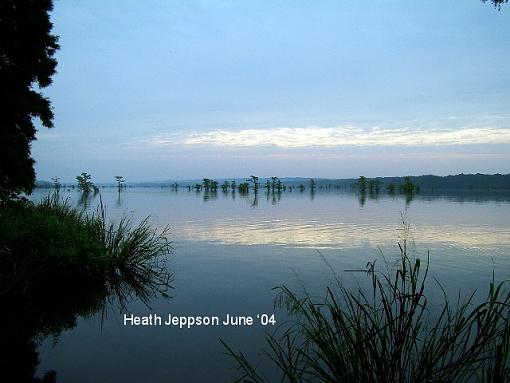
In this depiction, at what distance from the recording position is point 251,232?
64.5ft

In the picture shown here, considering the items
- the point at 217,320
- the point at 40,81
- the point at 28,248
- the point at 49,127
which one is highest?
the point at 40,81

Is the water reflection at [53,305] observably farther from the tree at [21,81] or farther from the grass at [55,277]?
the tree at [21,81]

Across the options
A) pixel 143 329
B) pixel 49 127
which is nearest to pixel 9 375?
pixel 143 329

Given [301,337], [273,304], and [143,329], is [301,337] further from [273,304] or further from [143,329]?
[143,329]

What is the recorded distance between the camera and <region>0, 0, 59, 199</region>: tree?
1083 cm

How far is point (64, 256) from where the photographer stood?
8.54 metres

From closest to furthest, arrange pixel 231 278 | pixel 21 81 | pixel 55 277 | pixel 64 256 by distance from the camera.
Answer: pixel 64 256, pixel 55 277, pixel 231 278, pixel 21 81

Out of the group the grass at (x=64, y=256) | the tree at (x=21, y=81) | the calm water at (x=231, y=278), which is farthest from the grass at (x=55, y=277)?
the tree at (x=21, y=81)

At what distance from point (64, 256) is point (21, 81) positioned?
20.9ft

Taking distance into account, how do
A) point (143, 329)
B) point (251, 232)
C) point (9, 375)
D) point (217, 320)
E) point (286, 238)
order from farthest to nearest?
point (251, 232)
point (286, 238)
point (217, 320)
point (143, 329)
point (9, 375)

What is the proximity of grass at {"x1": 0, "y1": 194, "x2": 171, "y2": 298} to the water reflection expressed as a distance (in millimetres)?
47

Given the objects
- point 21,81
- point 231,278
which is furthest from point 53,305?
point 21,81

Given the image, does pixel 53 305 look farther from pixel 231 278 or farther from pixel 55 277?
pixel 231 278

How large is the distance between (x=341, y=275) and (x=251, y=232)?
9494 mm
